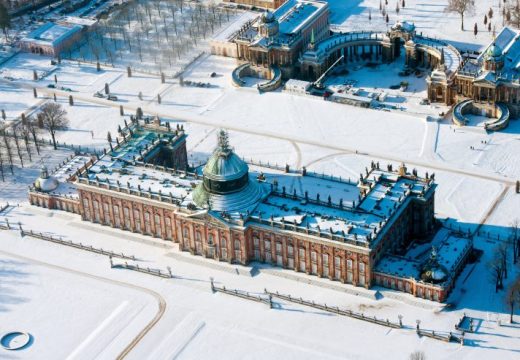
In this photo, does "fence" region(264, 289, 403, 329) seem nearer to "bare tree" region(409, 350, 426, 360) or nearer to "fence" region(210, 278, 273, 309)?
"fence" region(210, 278, 273, 309)

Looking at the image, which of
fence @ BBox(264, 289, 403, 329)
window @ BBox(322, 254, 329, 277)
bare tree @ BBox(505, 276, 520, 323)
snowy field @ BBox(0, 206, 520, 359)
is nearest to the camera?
snowy field @ BBox(0, 206, 520, 359)

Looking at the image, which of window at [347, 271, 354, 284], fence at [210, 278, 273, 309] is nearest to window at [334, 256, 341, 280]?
window at [347, 271, 354, 284]

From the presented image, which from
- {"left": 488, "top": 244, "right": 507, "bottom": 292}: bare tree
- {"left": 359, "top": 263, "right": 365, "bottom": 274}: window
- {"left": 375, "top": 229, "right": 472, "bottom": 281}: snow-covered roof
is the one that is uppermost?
{"left": 359, "top": 263, "right": 365, "bottom": 274}: window

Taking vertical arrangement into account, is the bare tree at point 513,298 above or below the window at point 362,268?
below

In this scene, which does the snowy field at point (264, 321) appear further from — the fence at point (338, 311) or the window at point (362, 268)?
the window at point (362, 268)

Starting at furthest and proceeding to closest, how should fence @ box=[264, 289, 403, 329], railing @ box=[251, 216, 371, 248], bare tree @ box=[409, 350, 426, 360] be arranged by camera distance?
1. railing @ box=[251, 216, 371, 248]
2. fence @ box=[264, 289, 403, 329]
3. bare tree @ box=[409, 350, 426, 360]

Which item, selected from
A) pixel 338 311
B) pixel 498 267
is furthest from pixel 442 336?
pixel 498 267

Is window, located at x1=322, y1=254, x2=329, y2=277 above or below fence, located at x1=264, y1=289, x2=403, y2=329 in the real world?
above

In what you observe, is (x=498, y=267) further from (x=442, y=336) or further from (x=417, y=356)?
(x=417, y=356)

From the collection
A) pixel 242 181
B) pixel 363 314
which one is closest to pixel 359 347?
pixel 363 314

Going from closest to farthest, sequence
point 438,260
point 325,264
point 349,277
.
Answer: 1. point 438,260
2. point 349,277
3. point 325,264

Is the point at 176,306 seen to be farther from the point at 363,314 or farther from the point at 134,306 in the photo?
the point at 363,314

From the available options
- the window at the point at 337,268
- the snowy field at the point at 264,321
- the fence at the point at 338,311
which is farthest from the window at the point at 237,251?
the window at the point at 337,268
